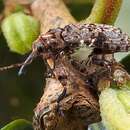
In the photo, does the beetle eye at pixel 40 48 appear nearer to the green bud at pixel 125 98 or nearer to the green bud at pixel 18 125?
the green bud at pixel 18 125

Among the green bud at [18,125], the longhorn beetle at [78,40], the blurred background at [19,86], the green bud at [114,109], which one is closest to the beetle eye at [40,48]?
the longhorn beetle at [78,40]

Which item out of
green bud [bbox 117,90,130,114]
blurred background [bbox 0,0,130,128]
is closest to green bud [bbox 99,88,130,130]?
green bud [bbox 117,90,130,114]

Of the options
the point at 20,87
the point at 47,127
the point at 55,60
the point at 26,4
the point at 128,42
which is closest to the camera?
the point at 47,127

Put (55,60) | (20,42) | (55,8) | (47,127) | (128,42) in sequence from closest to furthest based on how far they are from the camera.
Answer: (47,127) → (55,60) → (128,42) → (20,42) → (55,8)

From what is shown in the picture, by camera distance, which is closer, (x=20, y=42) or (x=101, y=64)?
(x=101, y=64)

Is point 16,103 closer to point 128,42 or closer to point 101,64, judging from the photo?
point 128,42

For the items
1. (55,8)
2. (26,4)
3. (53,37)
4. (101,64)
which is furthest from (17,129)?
(26,4)
